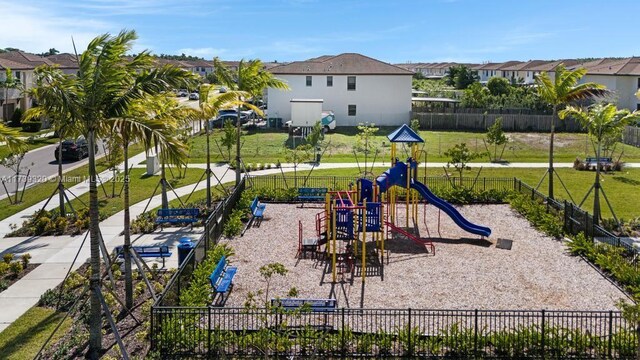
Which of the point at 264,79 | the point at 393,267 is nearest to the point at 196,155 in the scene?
the point at 264,79

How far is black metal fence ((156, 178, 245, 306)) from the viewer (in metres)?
15.3

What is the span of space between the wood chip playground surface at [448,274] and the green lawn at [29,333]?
177 inches

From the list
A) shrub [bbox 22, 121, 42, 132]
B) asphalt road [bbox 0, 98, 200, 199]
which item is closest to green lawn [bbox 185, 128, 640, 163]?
asphalt road [bbox 0, 98, 200, 199]

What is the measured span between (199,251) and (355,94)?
43.6m

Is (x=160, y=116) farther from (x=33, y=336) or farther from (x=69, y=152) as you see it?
(x=69, y=152)

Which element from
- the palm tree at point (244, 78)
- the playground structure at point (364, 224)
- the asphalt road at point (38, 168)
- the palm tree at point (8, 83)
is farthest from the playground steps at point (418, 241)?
the palm tree at point (8, 83)

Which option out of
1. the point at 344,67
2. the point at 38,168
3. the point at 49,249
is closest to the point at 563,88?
the point at 49,249

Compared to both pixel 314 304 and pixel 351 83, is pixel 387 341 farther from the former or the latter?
pixel 351 83

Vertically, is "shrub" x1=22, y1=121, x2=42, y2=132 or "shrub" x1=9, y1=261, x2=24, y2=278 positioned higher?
"shrub" x1=22, y1=121, x2=42, y2=132

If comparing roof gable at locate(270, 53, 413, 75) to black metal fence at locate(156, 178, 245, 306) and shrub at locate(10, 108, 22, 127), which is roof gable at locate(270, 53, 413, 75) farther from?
black metal fence at locate(156, 178, 245, 306)

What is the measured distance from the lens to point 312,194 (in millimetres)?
29609

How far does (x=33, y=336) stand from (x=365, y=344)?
26.2ft

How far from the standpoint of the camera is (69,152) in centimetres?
4181

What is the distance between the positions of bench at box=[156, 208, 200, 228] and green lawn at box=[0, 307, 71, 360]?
8.35 m
